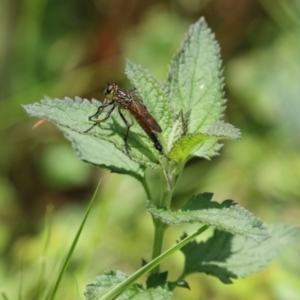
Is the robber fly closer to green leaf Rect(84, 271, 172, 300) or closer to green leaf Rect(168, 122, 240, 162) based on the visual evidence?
green leaf Rect(168, 122, 240, 162)

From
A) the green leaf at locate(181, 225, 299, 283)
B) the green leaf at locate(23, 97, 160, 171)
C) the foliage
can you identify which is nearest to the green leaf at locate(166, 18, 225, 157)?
the foliage

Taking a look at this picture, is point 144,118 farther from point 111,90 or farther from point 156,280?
point 156,280

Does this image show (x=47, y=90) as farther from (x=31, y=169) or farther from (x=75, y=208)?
(x=75, y=208)

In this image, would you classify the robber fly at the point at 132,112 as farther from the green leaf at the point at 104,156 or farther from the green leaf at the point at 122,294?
the green leaf at the point at 122,294

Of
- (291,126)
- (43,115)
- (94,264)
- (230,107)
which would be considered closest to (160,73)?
(230,107)


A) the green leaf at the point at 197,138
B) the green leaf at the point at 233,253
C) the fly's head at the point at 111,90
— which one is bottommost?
the green leaf at the point at 233,253

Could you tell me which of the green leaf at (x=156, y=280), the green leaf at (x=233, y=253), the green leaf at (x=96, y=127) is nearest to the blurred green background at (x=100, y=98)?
the green leaf at (x=233, y=253)
